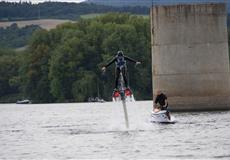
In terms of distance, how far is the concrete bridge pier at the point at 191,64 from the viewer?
64.4 m

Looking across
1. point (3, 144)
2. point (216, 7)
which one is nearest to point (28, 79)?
point (216, 7)

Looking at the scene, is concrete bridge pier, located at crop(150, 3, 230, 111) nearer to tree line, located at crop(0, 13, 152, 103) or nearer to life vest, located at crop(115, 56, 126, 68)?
life vest, located at crop(115, 56, 126, 68)

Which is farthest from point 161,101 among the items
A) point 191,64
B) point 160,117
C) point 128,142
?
point 191,64

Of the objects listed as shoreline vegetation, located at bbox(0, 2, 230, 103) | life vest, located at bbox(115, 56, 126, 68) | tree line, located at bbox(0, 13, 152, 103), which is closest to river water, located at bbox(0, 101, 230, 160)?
life vest, located at bbox(115, 56, 126, 68)

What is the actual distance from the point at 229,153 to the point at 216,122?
818 inches

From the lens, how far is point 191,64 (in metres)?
64.8

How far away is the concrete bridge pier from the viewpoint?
64375 mm

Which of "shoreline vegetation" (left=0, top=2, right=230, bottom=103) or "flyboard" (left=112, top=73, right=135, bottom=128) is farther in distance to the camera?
"shoreline vegetation" (left=0, top=2, right=230, bottom=103)

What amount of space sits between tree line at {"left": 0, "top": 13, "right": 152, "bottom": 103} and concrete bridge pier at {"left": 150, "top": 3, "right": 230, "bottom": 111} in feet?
177

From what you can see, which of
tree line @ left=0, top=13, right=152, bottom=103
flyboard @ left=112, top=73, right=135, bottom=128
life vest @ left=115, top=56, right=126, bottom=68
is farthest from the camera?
tree line @ left=0, top=13, right=152, bottom=103

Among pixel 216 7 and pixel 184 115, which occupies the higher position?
pixel 216 7

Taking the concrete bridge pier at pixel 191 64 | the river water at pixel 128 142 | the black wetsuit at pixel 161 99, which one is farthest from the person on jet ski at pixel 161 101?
the concrete bridge pier at pixel 191 64

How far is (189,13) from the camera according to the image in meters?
65.6

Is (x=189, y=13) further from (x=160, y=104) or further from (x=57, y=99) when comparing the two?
(x=57, y=99)
